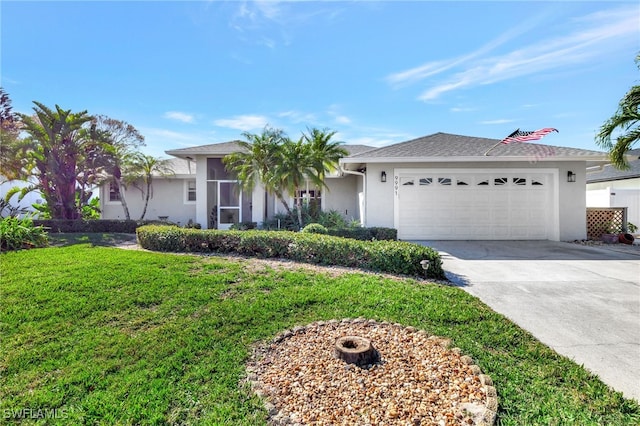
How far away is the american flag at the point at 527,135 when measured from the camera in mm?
9878

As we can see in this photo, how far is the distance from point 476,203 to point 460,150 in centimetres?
213

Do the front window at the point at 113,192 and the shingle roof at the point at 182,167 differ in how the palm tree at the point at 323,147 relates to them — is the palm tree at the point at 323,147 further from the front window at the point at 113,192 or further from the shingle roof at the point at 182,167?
the front window at the point at 113,192

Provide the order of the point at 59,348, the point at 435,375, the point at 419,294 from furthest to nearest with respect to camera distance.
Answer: the point at 419,294 → the point at 59,348 → the point at 435,375

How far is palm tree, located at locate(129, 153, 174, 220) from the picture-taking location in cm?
1526

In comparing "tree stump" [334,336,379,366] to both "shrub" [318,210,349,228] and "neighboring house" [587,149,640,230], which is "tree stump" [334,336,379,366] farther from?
"neighboring house" [587,149,640,230]

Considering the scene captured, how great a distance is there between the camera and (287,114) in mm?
14789

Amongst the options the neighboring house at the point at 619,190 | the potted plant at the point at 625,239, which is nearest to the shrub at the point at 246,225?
the potted plant at the point at 625,239

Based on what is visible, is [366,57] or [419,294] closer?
[419,294]

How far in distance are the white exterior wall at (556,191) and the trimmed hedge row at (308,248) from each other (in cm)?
491

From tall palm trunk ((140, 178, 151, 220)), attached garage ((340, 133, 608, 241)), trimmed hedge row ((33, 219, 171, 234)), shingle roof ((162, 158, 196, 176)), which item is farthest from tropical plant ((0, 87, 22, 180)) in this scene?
attached garage ((340, 133, 608, 241))

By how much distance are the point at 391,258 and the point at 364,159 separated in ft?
19.2

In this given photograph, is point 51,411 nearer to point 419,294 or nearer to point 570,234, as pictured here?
point 419,294

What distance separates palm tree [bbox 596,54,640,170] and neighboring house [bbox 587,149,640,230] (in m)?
5.70

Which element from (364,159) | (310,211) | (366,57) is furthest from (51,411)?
(310,211)
